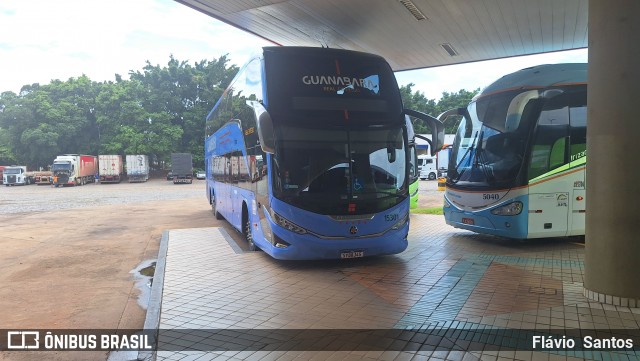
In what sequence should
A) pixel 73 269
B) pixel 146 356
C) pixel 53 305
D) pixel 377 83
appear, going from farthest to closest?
pixel 73 269 → pixel 377 83 → pixel 53 305 → pixel 146 356

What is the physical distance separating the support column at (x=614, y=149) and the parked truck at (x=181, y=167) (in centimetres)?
4252

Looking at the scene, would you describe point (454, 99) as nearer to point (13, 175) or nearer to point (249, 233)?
point (13, 175)

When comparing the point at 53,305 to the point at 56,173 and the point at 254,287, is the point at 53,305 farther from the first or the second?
the point at 56,173

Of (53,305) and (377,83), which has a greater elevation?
(377,83)

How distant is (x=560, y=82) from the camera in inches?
356

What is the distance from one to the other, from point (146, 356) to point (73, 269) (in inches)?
219

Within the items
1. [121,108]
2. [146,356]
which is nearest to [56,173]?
[121,108]

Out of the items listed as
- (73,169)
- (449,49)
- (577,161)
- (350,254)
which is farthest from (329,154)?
(73,169)

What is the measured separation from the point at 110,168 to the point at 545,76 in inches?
1826

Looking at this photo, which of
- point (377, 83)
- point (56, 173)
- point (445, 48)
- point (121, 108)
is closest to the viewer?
point (377, 83)

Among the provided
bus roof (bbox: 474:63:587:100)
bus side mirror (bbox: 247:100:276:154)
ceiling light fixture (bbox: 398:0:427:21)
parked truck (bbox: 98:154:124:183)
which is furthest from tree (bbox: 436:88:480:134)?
bus side mirror (bbox: 247:100:276:154)

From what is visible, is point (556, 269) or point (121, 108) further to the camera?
point (121, 108)

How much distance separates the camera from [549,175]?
29.6ft

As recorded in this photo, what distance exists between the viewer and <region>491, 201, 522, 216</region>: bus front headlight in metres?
9.01
